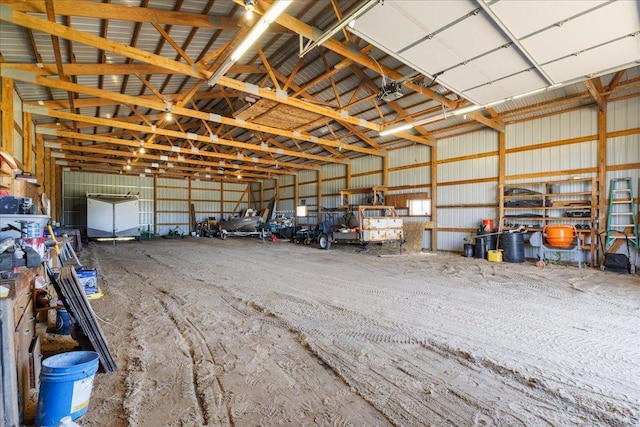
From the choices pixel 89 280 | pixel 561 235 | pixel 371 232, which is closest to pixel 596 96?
pixel 561 235

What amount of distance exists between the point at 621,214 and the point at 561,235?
1.37 meters

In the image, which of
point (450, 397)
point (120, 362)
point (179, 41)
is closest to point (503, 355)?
point (450, 397)

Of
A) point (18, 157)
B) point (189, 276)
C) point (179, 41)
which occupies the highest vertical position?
point (179, 41)

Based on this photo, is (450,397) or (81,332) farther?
(81,332)

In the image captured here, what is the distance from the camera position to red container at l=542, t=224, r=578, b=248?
27.0 ft

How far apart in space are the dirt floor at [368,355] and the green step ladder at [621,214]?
2656mm

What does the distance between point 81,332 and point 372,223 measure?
9.30 meters

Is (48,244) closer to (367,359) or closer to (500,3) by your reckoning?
(367,359)

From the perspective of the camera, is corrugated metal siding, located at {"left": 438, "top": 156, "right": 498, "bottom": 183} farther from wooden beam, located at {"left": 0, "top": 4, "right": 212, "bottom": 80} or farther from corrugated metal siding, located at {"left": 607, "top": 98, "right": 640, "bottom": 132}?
wooden beam, located at {"left": 0, "top": 4, "right": 212, "bottom": 80}

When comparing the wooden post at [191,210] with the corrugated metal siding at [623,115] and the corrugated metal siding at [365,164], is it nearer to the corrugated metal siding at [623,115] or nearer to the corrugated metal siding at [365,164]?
the corrugated metal siding at [365,164]

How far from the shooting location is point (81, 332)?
8.80 feet

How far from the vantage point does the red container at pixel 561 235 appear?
822 centimetres

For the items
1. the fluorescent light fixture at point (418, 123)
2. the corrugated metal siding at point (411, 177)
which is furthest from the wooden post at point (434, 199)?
the fluorescent light fixture at point (418, 123)

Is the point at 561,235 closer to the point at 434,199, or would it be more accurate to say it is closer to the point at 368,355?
the point at 434,199
